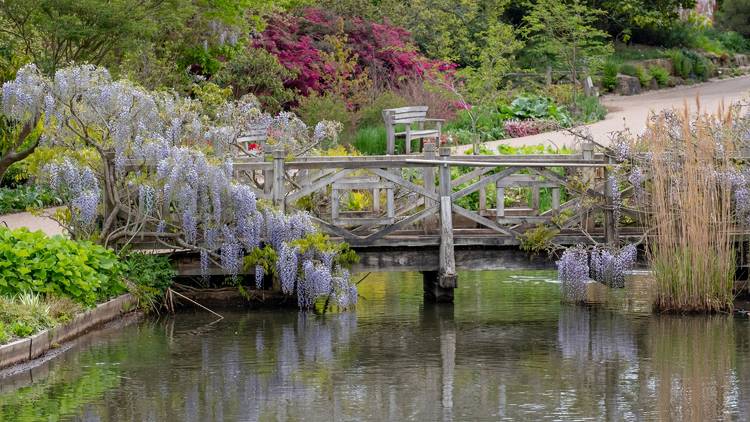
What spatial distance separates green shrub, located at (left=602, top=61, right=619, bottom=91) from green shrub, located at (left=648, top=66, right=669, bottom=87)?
1536 mm

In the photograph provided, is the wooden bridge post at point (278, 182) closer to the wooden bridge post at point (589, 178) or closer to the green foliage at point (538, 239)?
the green foliage at point (538, 239)

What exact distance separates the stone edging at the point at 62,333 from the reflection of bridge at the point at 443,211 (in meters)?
1.12

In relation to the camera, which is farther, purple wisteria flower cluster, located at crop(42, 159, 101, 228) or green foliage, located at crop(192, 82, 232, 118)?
green foliage, located at crop(192, 82, 232, 118)

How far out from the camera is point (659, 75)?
125 feet

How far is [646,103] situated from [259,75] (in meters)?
11.6

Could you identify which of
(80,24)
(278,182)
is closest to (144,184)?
(278,182)

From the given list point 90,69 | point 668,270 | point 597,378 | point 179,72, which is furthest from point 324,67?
point 597,378

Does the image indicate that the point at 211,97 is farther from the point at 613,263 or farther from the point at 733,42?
the point at 733,42

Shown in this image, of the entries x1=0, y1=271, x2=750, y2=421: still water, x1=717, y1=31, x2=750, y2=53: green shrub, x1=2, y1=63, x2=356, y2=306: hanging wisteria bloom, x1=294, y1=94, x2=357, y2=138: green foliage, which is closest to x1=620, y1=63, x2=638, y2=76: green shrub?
x1=717, y1=31, x2=750, y2=53: green shrub

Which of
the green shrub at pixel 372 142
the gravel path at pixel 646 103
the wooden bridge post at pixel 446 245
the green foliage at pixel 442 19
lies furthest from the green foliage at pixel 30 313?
the green foliage at pixel 442 19

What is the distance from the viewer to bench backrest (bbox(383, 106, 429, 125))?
18.4 meters

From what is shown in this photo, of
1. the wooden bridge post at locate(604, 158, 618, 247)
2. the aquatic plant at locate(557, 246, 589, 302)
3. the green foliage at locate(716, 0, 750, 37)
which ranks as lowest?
the aquatic plant at locate(557, 246, 589, 302)

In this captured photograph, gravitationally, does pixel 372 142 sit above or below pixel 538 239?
above

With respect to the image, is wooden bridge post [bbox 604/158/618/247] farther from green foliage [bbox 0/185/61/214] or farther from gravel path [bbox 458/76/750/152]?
gravel path [bbox 458/76/750/152]
